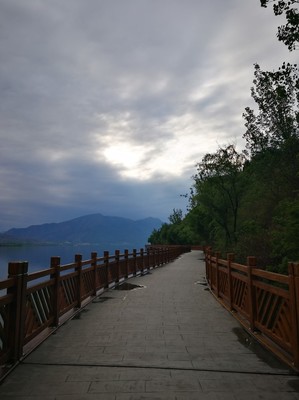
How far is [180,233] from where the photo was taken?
76062 mm

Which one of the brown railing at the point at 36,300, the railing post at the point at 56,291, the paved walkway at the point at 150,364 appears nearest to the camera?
the paved walkway at the point at 150,364

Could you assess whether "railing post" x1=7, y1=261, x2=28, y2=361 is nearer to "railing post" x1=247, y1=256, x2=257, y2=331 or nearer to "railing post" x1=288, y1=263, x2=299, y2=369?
"railing post" x1=288, y1=263, x2=299, y2=369

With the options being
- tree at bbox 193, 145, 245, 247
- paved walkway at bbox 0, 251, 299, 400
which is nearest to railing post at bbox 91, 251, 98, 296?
paved walkway at bbox 0, 251, 299, 400

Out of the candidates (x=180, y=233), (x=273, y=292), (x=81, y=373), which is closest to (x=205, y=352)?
(x=273, y=292)

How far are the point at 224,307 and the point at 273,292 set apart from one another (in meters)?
4.20

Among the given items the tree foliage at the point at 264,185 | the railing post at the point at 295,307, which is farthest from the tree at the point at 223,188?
the railing post at the point at 295,307

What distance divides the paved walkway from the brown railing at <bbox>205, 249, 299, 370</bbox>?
0.24m

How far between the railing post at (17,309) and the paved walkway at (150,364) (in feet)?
0.89

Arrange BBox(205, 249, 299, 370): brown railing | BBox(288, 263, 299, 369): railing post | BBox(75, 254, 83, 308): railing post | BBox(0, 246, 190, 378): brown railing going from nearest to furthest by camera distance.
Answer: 1. BBox(288, 263, 299, 369): railing post
2. BBox(205, 249, 299, 370): brown railing
3. BBox(0, 246, 190, 378): brown railing
4. BBox(75, 254, 83, 308): railing post

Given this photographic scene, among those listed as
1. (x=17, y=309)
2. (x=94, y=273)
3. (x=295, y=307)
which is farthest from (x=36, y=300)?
(x=94, y=273)

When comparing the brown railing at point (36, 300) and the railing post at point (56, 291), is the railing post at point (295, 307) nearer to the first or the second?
the brown railing at point (36, 300)

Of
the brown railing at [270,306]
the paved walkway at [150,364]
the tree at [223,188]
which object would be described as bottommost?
the paved walkway at [150,364]

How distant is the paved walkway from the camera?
3.67 meters

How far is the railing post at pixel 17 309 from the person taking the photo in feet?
15.1
